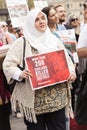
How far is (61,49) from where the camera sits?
3.48 metres

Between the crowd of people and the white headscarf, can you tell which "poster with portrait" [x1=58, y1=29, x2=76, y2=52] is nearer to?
the crowd of people

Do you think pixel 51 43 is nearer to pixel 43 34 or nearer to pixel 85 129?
pixel 43 34

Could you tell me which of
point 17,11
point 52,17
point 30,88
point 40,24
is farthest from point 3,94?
point 17,11

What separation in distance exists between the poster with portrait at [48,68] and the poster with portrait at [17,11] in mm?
2310

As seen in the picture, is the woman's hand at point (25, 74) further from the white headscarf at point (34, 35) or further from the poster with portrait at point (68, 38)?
the poster with portrait at point (68, 38)

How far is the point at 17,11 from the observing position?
5703mm

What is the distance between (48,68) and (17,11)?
250 centimetres

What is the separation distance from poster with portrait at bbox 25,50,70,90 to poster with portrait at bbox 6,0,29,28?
2310mm

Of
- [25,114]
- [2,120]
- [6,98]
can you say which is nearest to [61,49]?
[25,114]

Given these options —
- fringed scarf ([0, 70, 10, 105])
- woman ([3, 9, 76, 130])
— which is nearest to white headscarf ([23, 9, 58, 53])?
woman ([3, 9, 76, 130])

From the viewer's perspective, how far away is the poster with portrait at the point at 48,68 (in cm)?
330

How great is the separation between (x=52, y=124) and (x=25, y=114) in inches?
12.6

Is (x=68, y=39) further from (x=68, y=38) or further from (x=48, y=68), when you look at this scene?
(x=48, y=68)

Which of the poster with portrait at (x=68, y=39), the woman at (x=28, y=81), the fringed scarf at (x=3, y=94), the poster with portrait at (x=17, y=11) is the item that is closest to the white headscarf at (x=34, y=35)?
the woman at (x=28, y=81)
